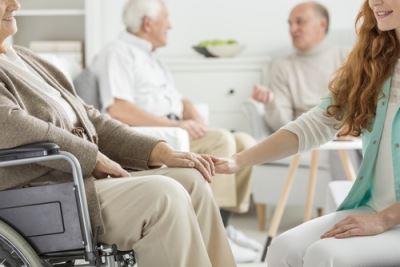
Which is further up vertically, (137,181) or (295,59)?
(137,181)

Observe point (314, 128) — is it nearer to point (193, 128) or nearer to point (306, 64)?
point (193, 128)

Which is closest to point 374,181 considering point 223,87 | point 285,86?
point 285,86

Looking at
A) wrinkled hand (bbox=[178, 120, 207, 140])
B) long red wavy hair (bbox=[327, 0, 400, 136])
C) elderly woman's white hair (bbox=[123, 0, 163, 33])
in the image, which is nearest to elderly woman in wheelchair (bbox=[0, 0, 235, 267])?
long red wavy hair (bbox=[327, 0, 400, 136])

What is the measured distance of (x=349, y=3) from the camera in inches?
218

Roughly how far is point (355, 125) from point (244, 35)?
3.38m

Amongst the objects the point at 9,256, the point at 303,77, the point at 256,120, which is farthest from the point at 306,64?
the point at 9,256

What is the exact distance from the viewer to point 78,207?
217 centimetres

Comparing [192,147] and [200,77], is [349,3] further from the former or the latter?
[192,147]

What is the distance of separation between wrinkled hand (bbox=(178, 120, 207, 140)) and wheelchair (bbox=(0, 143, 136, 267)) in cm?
204

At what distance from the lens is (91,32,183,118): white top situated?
4164 mm

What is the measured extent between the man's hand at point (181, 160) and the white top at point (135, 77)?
1.61m

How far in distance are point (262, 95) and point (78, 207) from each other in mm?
2482

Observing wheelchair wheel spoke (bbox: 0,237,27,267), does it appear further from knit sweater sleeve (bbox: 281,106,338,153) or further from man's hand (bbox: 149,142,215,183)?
knit sweater sleeve (bbox: 281,106,338,153)

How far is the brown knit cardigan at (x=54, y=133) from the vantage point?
221cm
